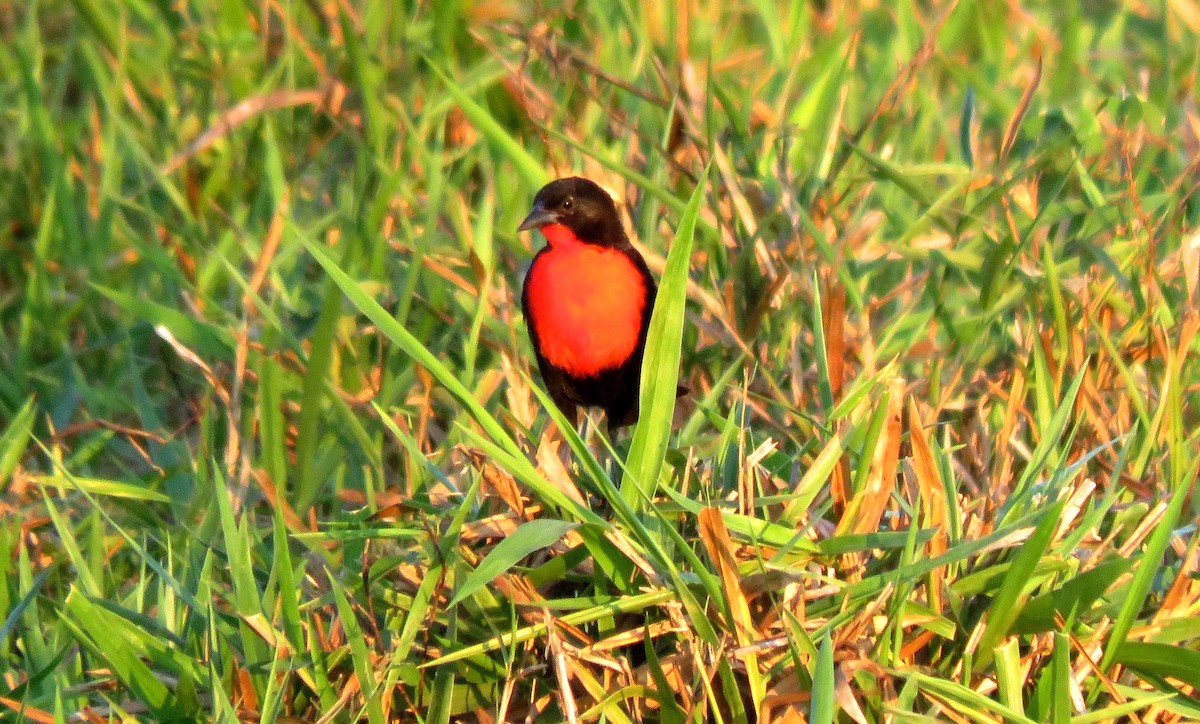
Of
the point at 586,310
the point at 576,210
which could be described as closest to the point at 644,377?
the point at 586,310

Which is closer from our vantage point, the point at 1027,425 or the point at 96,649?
the point at 96,649

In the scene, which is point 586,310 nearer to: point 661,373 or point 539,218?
point 539,218

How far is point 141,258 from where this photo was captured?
14.9ft

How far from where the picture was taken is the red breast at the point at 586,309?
11.4ft

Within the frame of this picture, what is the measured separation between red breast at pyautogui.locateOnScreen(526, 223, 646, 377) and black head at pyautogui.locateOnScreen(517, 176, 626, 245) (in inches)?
2.0

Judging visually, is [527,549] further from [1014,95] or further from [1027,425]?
[1014,95]

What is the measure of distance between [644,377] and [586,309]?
98 cm

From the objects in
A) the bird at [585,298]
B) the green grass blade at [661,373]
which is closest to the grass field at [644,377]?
the green grass blade at [661,373]

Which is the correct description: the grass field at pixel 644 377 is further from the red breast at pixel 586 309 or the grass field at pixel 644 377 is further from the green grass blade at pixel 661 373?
the red breast at pixel 586 309

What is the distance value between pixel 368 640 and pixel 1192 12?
3802mm

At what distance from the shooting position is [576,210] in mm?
3557

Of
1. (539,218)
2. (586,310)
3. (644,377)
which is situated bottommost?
(586,310)

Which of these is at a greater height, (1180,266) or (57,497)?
(1180,266)

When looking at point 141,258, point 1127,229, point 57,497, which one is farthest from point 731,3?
point 57,497
